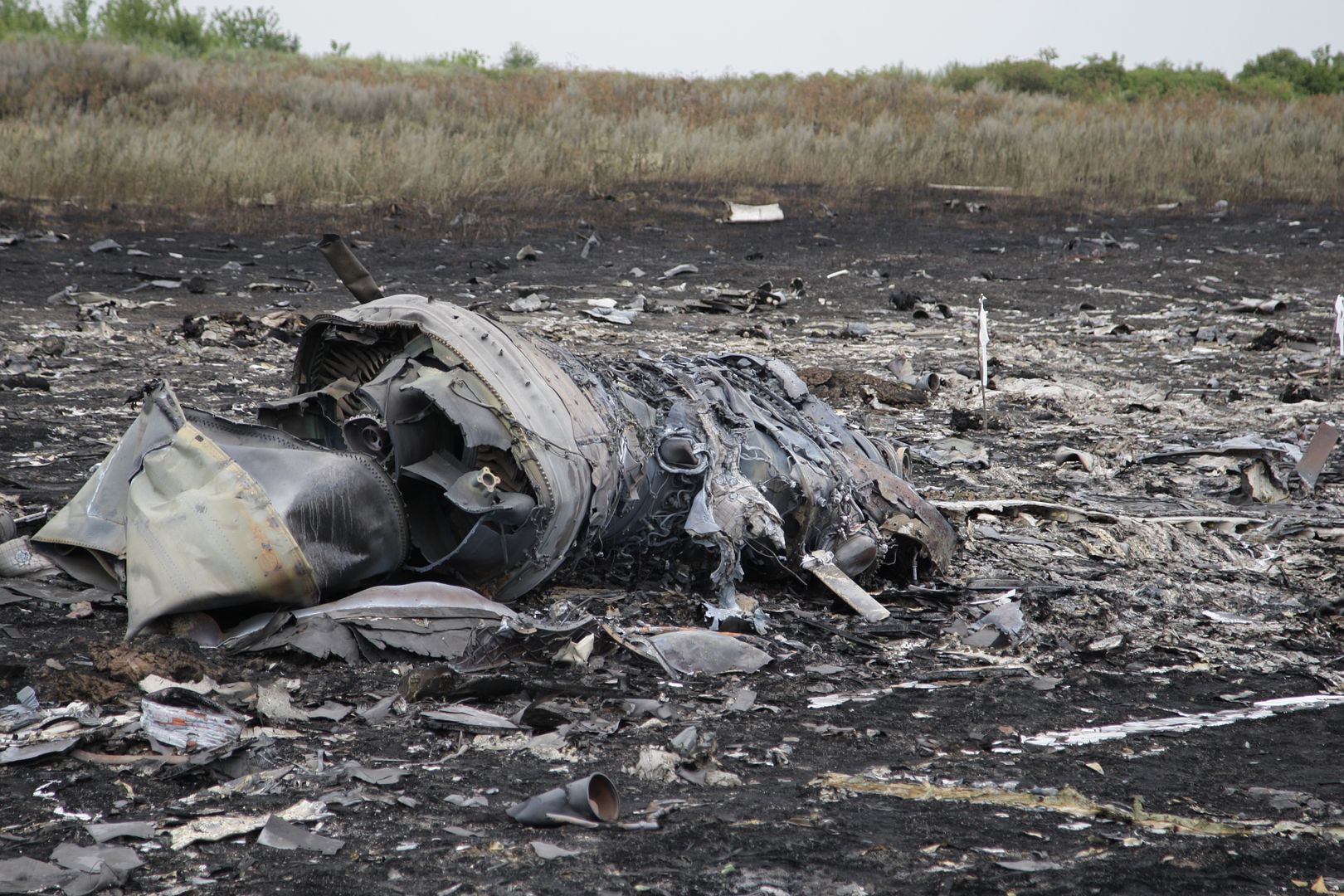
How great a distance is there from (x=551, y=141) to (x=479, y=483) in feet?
44.5

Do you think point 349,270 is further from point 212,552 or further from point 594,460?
point 212,552

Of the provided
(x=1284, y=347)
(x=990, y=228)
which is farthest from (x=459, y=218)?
(x=1284, y=347)

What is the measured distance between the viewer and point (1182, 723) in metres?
2.97

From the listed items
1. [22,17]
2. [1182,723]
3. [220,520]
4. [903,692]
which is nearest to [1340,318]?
[1182,723]

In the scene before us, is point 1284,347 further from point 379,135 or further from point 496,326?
point 379,135

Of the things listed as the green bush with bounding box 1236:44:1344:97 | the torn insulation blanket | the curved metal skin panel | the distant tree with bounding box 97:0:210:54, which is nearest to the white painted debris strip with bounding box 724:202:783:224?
the curved metal skin panel

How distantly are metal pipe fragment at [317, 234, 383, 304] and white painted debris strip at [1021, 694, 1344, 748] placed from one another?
2476 mm

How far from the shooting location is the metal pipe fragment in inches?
151

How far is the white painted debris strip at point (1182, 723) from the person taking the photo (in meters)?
2.82

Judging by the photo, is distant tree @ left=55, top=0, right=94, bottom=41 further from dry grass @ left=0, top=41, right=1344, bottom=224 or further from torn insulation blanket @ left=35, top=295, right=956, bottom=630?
torn insulation blanket @ left=35, top=295, right=956, bottom=630

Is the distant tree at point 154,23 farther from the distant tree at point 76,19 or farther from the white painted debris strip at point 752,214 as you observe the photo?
the white painted debris strip at point 752,214

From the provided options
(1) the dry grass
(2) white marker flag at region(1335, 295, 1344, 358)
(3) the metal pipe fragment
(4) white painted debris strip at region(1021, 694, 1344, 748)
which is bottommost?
(4) white painted debris strip at region(1021, 694, 1344, 748)

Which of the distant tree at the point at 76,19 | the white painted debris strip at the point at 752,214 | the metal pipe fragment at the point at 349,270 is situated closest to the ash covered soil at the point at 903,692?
the metal pipe fragment at the point at 349,270

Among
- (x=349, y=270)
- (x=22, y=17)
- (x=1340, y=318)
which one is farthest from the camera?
(x=22, y=17)
